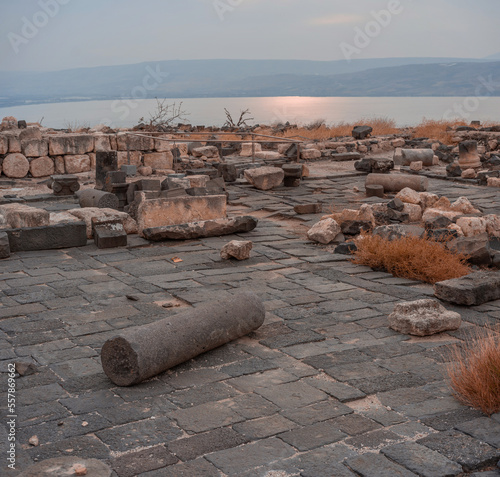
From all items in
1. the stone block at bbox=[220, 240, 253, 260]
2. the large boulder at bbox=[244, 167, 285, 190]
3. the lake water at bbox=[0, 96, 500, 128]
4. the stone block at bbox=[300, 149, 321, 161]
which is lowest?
the stone block at bbox=[220, 240, 253, 260]

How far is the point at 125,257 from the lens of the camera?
9.68 m

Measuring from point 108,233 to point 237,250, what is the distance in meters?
2.48

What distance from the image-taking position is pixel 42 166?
18125 millimetres

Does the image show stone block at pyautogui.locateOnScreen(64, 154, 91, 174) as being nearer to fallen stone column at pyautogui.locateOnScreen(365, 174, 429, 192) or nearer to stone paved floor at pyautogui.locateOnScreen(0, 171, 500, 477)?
fallen stone column at pyautogui.locateOnScreen(365, 174, 429, 192)

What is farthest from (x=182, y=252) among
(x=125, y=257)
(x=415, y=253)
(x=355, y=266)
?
(x=415, y=253)

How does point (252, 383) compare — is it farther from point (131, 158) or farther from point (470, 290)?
point (131, 158)

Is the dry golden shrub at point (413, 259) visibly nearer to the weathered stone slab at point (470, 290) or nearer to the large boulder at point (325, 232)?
the weathered stone slab at point (470, 290)

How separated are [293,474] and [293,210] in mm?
10004

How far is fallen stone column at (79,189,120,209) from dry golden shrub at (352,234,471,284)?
18.5ft

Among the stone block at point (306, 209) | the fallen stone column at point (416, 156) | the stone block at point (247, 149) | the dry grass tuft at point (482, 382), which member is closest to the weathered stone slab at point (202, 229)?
the stone block at point (306, 209)

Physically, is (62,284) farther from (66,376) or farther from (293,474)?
(293,474)

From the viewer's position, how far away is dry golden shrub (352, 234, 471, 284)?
8335 millimetres

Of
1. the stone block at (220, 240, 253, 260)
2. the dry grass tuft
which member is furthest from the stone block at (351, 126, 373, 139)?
the dry grass tuft

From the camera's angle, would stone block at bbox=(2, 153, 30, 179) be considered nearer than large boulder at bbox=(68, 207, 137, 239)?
No
